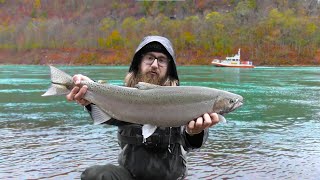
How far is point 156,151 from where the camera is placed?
4.87 metres

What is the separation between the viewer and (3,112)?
741 inches

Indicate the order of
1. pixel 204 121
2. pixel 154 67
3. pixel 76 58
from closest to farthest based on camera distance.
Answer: pixel 204 121
pixel 154 67
pixel 76 58

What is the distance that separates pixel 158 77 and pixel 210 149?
727 cm

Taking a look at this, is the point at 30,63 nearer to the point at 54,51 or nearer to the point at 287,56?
the point at 54,51

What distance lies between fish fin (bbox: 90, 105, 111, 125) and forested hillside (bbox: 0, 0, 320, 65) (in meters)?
97.2

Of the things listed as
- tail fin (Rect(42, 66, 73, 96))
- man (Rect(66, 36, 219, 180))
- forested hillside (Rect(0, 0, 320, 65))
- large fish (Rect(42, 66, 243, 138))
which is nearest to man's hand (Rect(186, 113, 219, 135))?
large fish (Rect(42, 66, 243, 138))

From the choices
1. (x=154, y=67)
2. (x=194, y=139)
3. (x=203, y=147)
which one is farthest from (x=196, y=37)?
(x=194, y=139)

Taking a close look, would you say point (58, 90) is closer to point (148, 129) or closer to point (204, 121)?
point (148, 129)

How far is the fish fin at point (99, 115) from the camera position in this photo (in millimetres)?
4648

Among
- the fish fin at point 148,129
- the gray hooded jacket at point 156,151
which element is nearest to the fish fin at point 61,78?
the gray hooded jacket at point 156,151

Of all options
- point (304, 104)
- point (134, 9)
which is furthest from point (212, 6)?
point (304, 104)

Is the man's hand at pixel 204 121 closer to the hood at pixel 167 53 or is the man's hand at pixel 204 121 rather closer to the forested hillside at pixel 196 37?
the hood at pixel 167 53

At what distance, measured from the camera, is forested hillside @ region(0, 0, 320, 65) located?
10662 centimetres

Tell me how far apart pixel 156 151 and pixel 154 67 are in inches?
39.5
